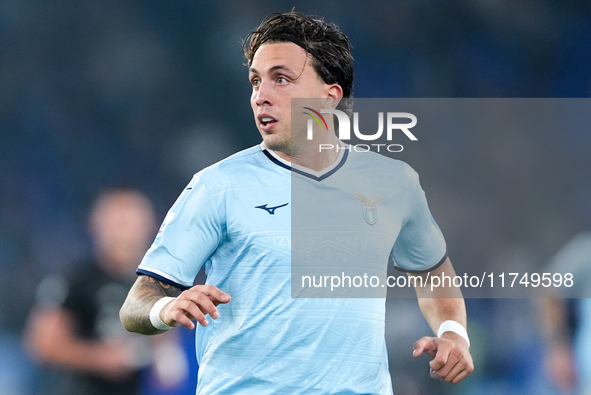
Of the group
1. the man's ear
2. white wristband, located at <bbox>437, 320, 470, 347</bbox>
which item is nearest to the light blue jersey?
white wristband, located at <bbox>437, 320, 470, 347</bbox>

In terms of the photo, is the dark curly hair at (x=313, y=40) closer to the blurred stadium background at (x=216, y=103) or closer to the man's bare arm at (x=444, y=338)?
the man's bare arm at (x=444, y=338)

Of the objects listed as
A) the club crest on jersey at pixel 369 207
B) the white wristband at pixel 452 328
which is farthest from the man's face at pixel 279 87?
the white wristband at pixel 452 328

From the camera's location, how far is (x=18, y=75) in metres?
6.09

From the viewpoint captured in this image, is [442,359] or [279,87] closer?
[442,359]

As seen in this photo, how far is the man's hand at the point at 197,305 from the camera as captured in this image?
80.4 inches

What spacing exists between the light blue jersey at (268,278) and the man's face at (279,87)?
0.10 m

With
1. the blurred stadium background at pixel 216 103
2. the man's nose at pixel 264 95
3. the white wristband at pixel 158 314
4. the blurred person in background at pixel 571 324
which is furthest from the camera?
the blurred stadium background at pixel 216 103

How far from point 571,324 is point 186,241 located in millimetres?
3337

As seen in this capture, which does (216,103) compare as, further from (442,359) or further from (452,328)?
(442,359)

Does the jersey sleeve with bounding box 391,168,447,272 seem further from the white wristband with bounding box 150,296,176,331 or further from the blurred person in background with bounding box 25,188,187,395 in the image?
Result: the blurred person in background with bounding box 25,188,187,395

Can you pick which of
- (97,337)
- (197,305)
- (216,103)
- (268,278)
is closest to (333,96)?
(268,278)

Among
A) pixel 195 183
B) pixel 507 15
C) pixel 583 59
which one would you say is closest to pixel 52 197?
pixel 195 183

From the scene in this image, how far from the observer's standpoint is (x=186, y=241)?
8.04 feet

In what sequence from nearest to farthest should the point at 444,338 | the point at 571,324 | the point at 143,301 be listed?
the point at 143,301
the point at 444,338
the point at 571,324
